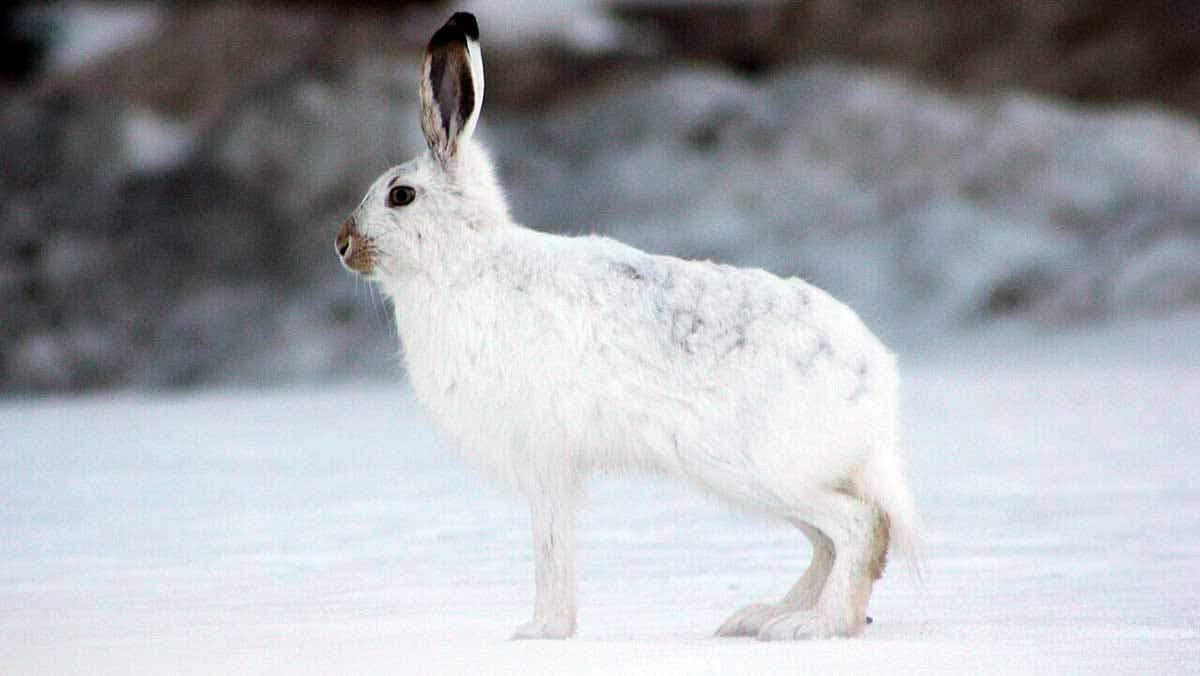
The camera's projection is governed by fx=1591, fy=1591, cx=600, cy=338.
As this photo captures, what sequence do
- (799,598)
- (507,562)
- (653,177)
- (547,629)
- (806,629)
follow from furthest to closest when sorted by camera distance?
(653,177) < (507,562) < (799,598) < (547,629) < (806,629)

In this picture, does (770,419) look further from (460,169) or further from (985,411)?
(985,411)

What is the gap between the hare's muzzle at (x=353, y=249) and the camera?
11.2 feet

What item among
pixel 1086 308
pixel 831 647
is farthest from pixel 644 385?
pixel 1086 308

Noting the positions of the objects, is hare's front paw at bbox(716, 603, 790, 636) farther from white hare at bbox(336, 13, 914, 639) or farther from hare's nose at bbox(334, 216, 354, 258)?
hare's nose at bbox(334, 216, 354, 258)

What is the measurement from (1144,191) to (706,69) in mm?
6692

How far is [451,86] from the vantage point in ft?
10.9

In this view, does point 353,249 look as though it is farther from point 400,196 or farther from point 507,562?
point 507,562

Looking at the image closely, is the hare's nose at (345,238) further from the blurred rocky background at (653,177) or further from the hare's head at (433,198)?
the blurred rocky background at (653,177)

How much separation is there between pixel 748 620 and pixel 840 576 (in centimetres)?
24

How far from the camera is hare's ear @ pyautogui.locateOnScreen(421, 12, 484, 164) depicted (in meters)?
3.32

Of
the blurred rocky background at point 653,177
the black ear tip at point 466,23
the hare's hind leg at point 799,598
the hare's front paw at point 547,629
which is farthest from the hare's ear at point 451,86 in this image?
the blurred rocky background at point 653,177

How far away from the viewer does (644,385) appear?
3.13 metres

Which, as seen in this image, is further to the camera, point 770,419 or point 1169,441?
point 1169,441

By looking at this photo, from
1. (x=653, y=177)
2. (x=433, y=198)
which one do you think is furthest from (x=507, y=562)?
(x=653, y=177)
